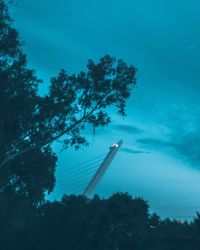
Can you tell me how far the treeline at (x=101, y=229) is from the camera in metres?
42.8

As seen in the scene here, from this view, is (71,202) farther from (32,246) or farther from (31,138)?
(31,138)

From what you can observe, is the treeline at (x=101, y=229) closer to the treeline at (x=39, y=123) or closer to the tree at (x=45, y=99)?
the treeline at (x=39, y=123)

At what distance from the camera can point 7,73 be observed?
23.9m

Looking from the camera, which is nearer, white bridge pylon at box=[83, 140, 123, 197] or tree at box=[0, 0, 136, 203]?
tree at box=[0, 0, 136, 203]

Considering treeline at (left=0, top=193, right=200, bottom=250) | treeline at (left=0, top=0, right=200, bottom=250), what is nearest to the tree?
treeline at (left=0, top=0, right=200, bottom=250)

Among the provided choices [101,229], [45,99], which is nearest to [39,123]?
[45,99]

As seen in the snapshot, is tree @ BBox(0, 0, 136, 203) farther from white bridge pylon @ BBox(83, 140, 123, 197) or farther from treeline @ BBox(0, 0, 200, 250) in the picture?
white bridge pylon @ BBox(83, 140, 123, 197)

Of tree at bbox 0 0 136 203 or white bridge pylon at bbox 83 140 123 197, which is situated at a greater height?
white bridge pylon at bbox 83 140 123 197

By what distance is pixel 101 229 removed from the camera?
44844 mm

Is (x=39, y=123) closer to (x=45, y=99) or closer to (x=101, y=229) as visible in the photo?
(x=45, y=99)

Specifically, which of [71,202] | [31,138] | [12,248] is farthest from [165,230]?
[31,138]

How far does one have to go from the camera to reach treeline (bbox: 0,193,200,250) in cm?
4281

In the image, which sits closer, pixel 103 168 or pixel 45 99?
pixel 45 99

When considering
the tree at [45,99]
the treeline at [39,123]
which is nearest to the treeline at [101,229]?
the treeline at [39,123]
